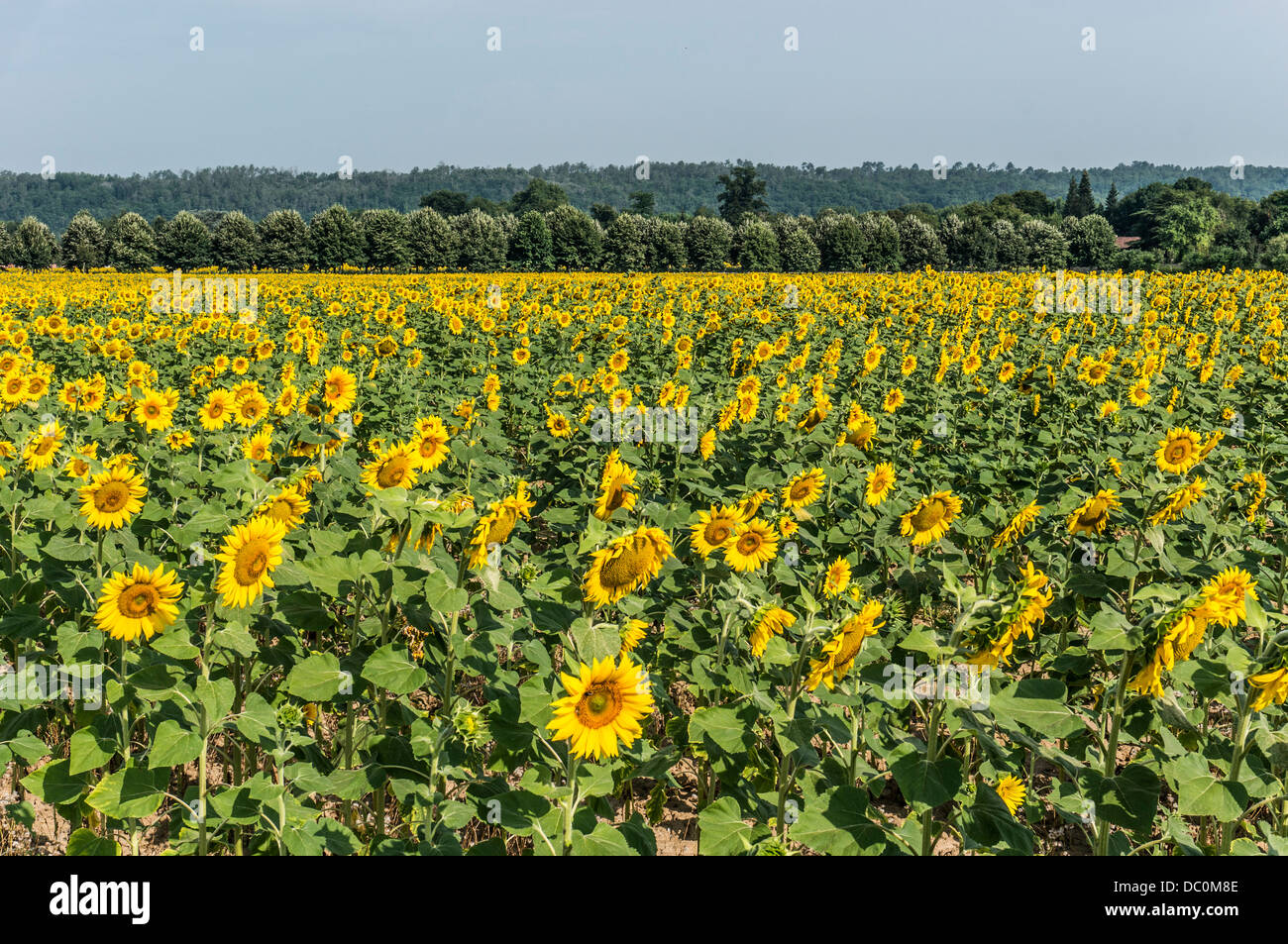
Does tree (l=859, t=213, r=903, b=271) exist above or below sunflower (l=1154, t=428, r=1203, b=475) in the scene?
above

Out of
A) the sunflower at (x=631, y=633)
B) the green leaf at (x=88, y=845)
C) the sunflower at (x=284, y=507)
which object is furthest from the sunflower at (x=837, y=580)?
the green leaf at (x=88, y=845)

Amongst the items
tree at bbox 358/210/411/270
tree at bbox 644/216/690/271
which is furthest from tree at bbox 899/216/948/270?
tree at bbox 358/210/411/270

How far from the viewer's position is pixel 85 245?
67.7 metres

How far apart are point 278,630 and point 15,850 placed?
5.68 feet

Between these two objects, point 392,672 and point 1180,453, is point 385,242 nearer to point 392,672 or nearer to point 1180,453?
point 1180,453

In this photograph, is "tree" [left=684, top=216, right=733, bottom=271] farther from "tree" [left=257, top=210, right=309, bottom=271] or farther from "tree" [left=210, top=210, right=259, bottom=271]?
"tree" [left=210, top=210, right=259, bottom=271]

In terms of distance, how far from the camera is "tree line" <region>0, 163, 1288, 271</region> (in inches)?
2144

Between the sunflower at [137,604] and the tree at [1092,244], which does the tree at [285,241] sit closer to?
the tree at [1092,244]

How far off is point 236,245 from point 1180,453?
75.1 m

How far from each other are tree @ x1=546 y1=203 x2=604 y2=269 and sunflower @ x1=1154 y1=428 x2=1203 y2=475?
63.1 meters

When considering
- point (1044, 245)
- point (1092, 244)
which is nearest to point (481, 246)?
point (1044, 245)

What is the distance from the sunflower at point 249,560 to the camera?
2984 millimetres

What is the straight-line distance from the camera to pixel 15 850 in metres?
3.80
